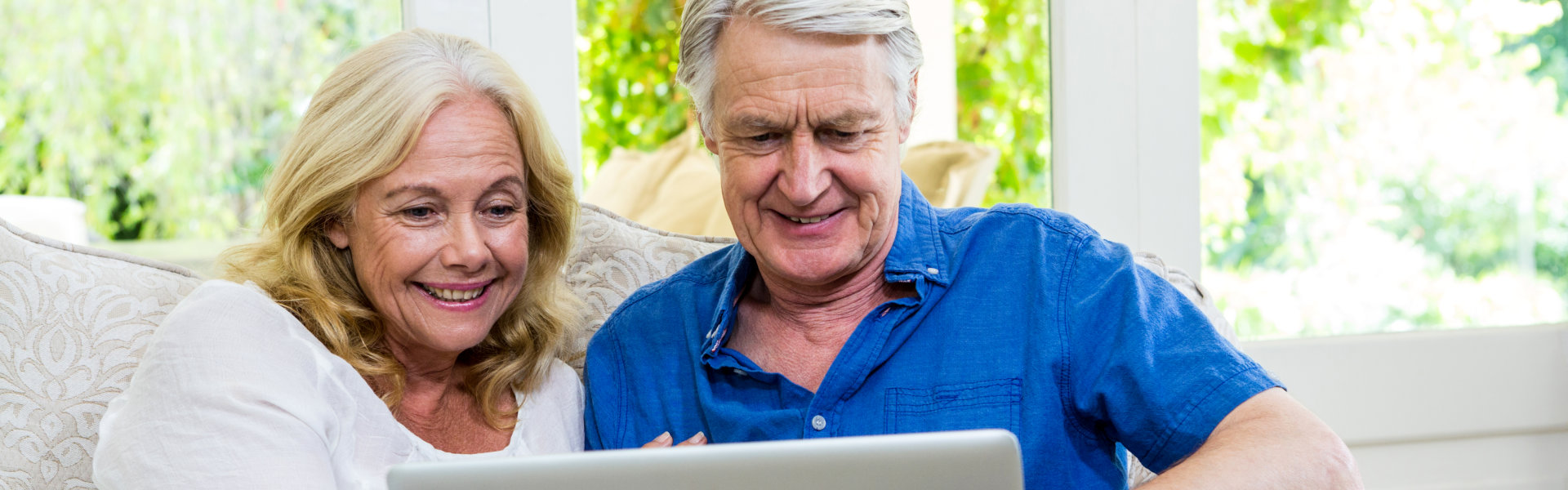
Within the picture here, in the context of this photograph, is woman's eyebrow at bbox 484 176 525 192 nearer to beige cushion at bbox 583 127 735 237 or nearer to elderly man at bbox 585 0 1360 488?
elderly man at bbox 585 0 1360 488

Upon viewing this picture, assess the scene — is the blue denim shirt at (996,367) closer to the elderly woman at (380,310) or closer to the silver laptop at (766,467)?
the elderly woman at (380,310)

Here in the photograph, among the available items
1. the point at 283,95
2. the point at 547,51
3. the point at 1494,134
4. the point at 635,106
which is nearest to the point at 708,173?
the point at 635,106

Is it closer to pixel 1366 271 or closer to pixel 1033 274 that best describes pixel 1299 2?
pixel 1366 271

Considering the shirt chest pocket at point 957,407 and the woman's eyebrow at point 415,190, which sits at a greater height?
the woman's eyebrow at point 415,190

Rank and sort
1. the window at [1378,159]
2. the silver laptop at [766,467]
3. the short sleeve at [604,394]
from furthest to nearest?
the window at [1378,159]
the short sleeve at [604,394]
the silver laptop at [766,467]

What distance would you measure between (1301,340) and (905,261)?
4.20 ft

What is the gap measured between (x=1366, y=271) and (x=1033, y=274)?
1510 millimetres

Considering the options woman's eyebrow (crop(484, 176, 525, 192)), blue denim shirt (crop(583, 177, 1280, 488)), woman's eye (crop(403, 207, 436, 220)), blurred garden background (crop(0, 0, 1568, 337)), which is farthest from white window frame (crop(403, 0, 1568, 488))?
woman's eye (crop(403, 207, 436, 220))

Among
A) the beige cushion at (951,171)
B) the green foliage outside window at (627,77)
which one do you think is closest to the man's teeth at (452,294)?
the green foliage outside window at (627,77)

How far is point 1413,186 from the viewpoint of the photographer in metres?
2.40

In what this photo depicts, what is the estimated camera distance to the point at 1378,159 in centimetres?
238

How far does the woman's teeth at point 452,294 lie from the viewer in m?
1.33

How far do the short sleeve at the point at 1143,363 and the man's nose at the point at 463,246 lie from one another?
693 millimetres

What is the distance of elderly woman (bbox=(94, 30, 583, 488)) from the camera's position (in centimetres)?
105
